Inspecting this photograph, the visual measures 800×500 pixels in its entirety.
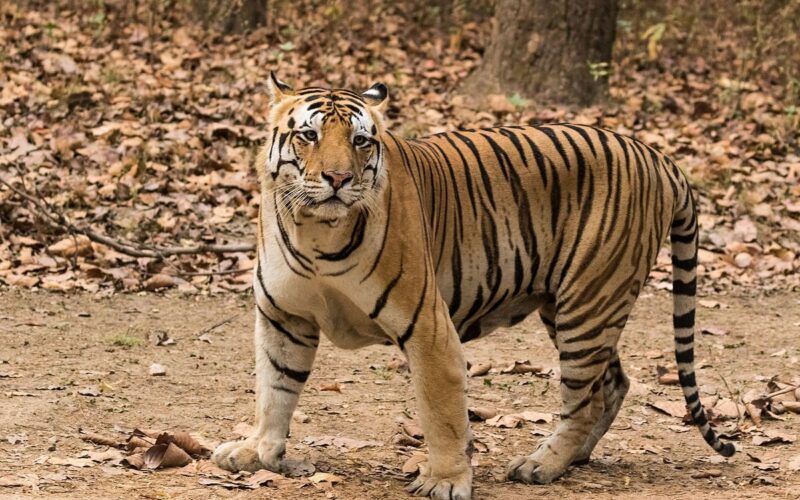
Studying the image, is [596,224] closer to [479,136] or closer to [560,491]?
[479,136]

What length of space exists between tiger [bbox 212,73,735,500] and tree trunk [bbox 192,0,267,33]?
7914 millimetres

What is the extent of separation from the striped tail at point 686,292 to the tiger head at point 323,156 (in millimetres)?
1610

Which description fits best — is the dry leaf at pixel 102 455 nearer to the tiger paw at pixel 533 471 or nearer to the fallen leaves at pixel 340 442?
the fallen leaves at pixel 340 442

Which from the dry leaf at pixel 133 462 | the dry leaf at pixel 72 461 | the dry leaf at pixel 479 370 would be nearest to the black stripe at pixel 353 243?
the dry leaf at pixel 133 462

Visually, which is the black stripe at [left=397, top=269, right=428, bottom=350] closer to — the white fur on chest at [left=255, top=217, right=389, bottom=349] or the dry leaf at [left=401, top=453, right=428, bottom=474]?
the white fur on chest at [left=255, top=217, right=389, bottom=349]

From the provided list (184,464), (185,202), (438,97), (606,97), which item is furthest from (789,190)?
(184,464)

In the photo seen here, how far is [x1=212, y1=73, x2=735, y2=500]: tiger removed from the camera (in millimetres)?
4133

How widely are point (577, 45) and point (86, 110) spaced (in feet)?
14.6

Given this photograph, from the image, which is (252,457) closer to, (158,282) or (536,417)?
(536,417)

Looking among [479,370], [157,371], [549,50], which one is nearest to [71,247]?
[157,371]

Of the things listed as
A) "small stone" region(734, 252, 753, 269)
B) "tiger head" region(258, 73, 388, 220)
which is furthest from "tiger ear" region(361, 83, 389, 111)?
"small stone" region(734, 252, 753, 269)

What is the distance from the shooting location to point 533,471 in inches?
189

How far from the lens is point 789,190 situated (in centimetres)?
943

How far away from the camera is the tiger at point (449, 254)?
4.13 meters
